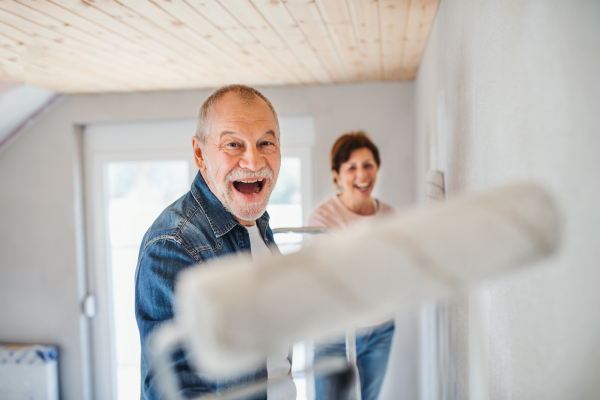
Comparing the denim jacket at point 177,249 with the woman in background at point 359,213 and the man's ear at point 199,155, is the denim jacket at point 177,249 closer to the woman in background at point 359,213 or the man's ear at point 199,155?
the man's ear at point 199,155

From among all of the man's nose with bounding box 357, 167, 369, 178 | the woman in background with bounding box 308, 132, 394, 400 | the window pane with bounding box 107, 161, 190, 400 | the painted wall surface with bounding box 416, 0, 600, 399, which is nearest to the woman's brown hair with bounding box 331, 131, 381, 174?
the woman in background with bounding box 308, 132, 394, 400

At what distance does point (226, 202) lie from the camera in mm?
1214

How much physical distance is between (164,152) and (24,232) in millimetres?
1264

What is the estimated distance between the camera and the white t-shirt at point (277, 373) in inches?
42.1

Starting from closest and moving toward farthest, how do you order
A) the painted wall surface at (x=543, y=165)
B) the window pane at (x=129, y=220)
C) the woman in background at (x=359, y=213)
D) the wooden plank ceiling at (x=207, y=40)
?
the painted wall surface at (x=543, y=165) → the wooden plank ceiling at (x=207, y=40) → the woman in background at (x=359, y=213) → the window pane at (x=129, y=220)

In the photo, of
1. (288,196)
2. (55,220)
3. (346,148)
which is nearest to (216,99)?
(346,148)

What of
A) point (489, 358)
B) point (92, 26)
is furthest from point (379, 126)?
point (489, 358)

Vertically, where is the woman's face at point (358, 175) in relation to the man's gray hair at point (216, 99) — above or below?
below

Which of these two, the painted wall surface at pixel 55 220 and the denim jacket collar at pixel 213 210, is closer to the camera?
the denim jacket collar at pixel 213 210

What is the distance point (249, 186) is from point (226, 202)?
0.10 m

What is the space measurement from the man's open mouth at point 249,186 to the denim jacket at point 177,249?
104 mm

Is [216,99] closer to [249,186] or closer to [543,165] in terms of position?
[249,186]

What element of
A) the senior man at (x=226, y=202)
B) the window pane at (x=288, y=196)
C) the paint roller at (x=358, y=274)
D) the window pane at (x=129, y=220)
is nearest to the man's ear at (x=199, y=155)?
the senior man at (x=226, y=202)

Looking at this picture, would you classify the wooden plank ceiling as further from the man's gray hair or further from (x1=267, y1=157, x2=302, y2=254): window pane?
(x1=267, y1=157, x2=302, y2=254): window pane
